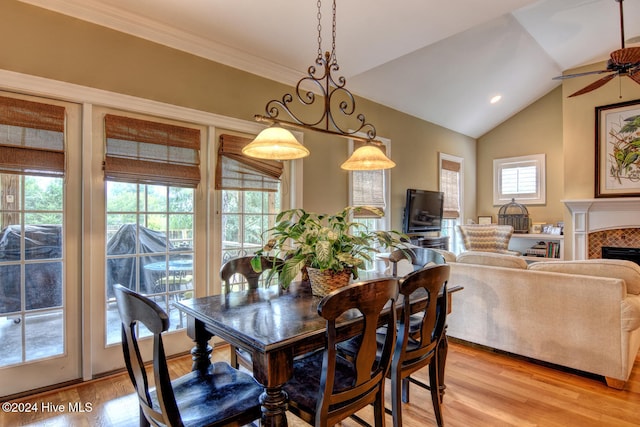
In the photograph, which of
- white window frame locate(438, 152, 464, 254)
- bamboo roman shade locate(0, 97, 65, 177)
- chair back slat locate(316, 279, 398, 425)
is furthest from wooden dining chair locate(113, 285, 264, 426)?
white window frame locate(438, 152, 464, 254)

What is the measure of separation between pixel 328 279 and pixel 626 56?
319cm

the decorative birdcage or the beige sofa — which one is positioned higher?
the decorative birdcage

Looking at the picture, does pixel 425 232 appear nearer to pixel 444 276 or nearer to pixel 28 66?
pixel 444 276

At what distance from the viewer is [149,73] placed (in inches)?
111

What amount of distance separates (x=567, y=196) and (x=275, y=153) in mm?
5234

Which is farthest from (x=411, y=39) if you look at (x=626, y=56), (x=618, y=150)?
(x=618, y=150)

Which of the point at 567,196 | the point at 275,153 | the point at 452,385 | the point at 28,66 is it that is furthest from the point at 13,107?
the point at 567,196

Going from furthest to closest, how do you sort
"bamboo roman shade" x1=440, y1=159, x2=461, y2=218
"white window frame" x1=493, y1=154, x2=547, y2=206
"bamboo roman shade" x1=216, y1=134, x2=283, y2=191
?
"white window frame" x1=493, y1=154, x2=547, y2=206 < "bamboo roman shade" x1=440, y1=159, x2=461, y2=218 < "bamboo roman shade" x1=216, y1=134, x2=283, y2=191

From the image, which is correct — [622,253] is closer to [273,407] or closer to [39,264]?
[273,407]

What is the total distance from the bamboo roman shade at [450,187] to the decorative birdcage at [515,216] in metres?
0.89

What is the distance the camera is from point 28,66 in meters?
2.32

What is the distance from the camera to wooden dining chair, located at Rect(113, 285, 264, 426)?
1218 mm

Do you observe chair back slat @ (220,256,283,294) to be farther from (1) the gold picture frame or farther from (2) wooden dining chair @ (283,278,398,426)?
(1) the gold picture frame

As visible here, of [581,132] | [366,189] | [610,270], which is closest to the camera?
[610,270]
